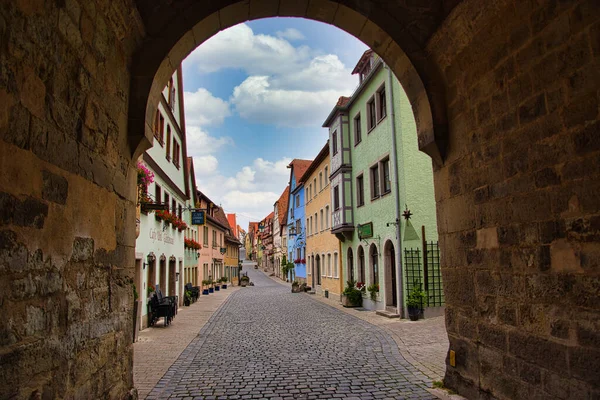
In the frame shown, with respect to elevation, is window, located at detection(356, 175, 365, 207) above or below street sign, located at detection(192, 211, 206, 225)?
above

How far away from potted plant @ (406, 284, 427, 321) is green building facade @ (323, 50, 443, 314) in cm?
31

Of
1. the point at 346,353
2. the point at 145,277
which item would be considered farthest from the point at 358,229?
the point at 346,353

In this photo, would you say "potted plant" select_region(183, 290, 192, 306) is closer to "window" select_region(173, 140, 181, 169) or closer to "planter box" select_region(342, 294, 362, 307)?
"window" select_region(173, 140, 181, 169)

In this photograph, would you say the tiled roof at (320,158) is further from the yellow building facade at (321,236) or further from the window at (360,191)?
the window at (360,191)

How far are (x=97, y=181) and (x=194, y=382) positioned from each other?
3.57 metres

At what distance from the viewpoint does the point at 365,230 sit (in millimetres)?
16531

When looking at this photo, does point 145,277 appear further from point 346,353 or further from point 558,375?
point 558,375

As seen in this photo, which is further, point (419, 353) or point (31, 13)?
point (419, 353)

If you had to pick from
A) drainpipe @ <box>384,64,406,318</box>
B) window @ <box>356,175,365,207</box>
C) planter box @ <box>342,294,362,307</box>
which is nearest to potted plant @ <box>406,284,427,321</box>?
drainpipe @ <box>384,64,406,318</box>

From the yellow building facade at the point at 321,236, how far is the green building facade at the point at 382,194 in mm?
2355

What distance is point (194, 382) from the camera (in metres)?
6.23

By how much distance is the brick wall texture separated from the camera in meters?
2.71

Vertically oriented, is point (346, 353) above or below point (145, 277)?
below

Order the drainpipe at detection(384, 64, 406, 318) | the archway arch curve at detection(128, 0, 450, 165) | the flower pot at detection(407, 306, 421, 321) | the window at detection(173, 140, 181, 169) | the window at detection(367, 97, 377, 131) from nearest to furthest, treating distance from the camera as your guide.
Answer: the archway arch curve at detection(128, 0, 450, 165) → the flower pot at detection(407, 306, 421, 321) → the drainpipe at detection(384, 64, 406, 318) → the window at detection(367, 97, 377, 131) → the window at detection(173, 140, 181, 169)
